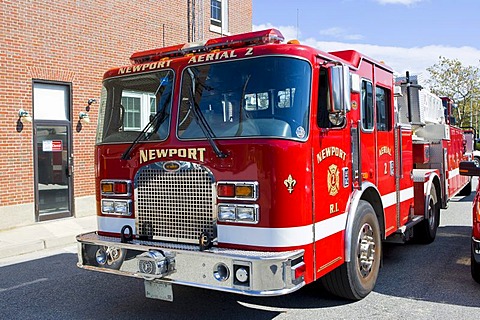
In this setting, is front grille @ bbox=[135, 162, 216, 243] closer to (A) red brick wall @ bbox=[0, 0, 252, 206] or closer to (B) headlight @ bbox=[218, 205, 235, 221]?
(B) headlight @ bbox=[218, 205, 235, 221]

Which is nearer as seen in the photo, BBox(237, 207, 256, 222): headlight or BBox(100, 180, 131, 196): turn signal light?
BBox(237, 207, 256, 222): headlight

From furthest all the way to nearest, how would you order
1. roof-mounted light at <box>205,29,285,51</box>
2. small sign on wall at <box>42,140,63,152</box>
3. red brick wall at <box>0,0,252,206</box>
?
1. small sign on wall at <box>42,140,63,152</box>
2. red brick wall at <box>0,0,252,206</box>
3. roof-mounted light at <box>205,29,285,51</box>

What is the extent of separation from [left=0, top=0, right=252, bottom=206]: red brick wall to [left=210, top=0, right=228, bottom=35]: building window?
68.7 inches

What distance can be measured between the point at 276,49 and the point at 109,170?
6.63ft

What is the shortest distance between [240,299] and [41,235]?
529cm

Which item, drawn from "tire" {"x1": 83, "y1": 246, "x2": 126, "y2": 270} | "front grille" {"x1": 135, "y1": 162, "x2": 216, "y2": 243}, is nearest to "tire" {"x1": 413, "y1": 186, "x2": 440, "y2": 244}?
"front grille" {"x1": 135, "y1": 162, "x2": 216, "y2": 243}

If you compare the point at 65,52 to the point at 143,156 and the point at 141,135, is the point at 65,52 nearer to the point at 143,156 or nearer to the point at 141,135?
the point at 141,135

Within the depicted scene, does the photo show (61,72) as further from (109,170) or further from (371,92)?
(371,92)

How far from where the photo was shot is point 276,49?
157 inches

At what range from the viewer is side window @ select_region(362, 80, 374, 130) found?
5180 millimetres

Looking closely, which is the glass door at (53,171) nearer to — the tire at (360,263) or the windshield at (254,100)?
the windshield at (254,100)

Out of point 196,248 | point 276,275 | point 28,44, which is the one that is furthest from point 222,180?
point 28,44

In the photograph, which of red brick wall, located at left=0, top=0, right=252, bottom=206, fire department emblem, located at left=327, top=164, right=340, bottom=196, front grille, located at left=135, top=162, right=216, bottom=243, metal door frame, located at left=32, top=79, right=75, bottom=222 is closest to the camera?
front grille, located at left=135, top=162, right=216, bottom=243

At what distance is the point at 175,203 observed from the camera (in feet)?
13.9
